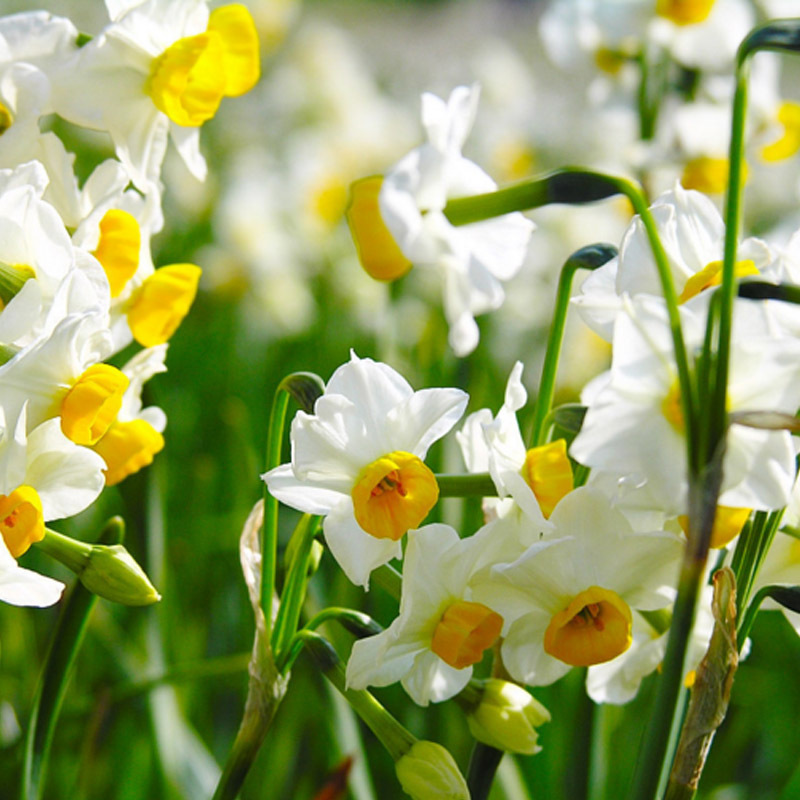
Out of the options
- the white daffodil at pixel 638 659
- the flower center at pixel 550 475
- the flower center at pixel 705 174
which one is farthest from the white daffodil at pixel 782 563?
the flower center at pixel 705 174

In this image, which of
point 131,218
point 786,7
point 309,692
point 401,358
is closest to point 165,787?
point 309,692

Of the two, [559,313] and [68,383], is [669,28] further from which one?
[68,383]

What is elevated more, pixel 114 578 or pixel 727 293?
pixel 727 293

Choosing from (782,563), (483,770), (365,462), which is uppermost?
(365,462)

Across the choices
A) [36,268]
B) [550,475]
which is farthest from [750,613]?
[36,268]

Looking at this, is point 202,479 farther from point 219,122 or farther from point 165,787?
point 219,122

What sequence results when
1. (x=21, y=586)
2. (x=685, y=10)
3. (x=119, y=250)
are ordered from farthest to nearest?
(x=685, y=10) → (x=119, y=250) → (x=21, y=586)
